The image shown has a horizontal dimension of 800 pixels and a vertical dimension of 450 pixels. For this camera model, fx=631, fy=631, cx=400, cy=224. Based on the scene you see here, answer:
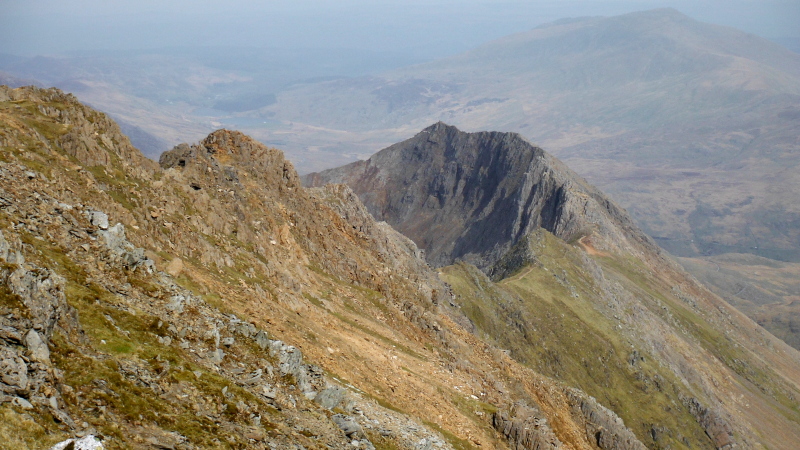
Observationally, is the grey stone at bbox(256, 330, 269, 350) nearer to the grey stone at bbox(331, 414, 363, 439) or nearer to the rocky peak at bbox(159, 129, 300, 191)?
the grey stone at bbox(331, 414, 363, 439)

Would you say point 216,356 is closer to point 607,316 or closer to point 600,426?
point 600,426

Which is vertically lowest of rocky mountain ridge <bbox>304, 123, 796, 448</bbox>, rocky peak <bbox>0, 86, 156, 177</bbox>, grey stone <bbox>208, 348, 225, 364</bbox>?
rocky mountain ridge <bbox>304, 123, 796, 448</bbox>

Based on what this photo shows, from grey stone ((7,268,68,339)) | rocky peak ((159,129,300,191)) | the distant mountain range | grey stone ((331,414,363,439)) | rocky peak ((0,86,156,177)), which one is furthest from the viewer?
rocky peak ((159,129,300,191))

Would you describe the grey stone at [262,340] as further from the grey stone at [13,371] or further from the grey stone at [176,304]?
the grey stone at [13,371]

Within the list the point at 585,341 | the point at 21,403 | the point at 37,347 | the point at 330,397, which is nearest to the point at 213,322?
the point at 330,397

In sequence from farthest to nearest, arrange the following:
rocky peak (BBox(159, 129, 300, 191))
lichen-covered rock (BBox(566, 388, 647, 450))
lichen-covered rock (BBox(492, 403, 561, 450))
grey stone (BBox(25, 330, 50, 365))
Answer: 1. lichen-covered rock (BBox(566, 388, 647, 450))
2. rocky peak (BBox(159, 129, 300, 191))
3. lichen-covered rock (BBox(492, 403, 561, 450))
4. grey stone (BBox(25, 330, 50, 365))

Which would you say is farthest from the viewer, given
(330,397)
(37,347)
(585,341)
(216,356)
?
(585,341)

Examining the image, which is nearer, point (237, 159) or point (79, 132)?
point (79, 132)

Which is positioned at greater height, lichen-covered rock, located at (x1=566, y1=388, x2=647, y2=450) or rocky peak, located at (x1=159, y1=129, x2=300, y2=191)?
rocky peak, located at (x1=159, y1=129, x2=300, y2=191)

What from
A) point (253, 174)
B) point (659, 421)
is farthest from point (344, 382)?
point (659, 421)

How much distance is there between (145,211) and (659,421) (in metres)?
91.4

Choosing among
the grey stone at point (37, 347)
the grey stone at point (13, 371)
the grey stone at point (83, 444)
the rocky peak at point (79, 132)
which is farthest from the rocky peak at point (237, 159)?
the grey stone at point (83, 444)

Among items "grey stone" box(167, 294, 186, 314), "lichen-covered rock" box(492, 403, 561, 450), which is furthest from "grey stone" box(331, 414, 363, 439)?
"lichen-covered rock" box(492, 403, 561, 450)

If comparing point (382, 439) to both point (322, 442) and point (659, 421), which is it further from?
point (659, 421)
